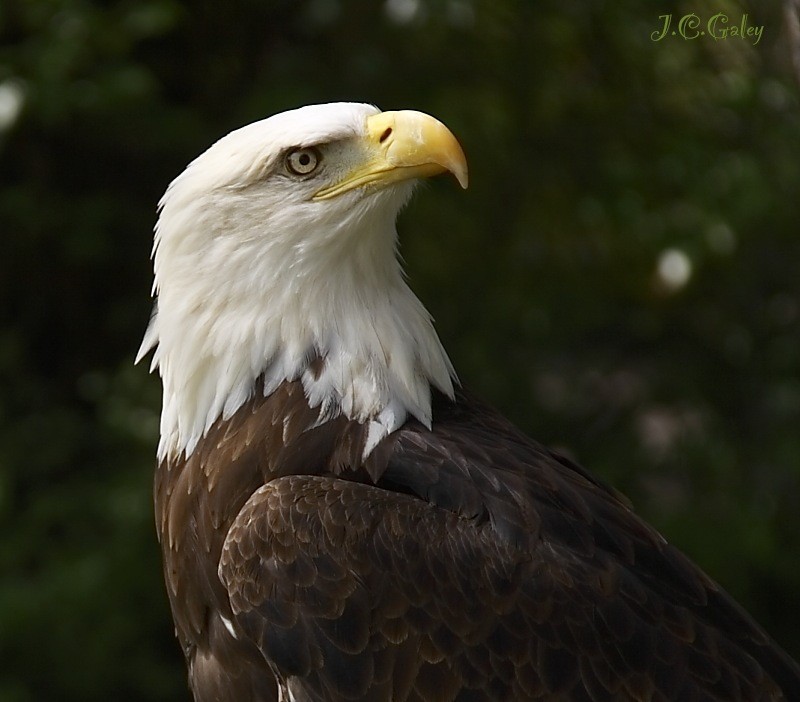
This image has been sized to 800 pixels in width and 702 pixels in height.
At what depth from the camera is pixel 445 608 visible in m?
2.64

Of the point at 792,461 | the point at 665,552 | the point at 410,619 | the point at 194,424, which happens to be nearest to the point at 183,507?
the point at 194,424

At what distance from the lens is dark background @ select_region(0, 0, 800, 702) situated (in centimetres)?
512

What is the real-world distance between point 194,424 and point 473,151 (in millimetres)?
2599

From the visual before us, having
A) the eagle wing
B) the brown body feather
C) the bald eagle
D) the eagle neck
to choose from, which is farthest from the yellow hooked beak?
the eagle wing

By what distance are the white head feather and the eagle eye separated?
2cm

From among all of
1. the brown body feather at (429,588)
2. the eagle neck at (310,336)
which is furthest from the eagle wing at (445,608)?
the eagle neck at (310,336)

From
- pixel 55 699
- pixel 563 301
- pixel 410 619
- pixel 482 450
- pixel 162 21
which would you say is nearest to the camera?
pixel 410 619

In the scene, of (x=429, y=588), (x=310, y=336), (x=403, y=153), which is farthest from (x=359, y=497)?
(x=403, y=153)

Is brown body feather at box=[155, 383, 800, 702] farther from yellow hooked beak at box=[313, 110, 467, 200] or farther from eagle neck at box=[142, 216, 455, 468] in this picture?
yellow hooked beak at box=[313, 110, 467, 200]

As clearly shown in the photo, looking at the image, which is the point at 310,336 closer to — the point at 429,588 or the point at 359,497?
the point at 359,497

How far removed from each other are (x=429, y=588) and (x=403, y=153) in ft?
3.01

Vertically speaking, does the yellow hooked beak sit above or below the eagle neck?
above

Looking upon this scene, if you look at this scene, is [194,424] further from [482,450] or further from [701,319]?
[701,319]

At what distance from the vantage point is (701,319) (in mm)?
5777
